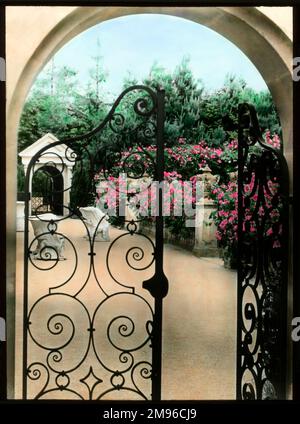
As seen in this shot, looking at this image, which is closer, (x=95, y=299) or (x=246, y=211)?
(x=95, y=299)

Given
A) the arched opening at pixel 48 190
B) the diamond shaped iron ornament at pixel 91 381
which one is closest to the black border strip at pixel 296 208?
the diamond shaped iron ornament at pixel 91 381

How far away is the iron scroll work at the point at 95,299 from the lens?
219 cm

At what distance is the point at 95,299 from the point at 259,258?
30.5 inches

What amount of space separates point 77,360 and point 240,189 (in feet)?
3.55

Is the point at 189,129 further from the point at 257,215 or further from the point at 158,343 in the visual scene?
the point at 158,343

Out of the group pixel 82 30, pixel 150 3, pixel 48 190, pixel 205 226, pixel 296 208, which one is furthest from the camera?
pixel 205 226

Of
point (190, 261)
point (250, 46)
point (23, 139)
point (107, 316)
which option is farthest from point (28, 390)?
point (250, 46)

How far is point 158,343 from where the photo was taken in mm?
2217

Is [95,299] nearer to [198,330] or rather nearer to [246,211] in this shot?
[198,330]

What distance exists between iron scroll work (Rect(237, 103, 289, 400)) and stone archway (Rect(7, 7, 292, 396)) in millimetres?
167

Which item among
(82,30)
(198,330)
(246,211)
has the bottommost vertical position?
(198,330)

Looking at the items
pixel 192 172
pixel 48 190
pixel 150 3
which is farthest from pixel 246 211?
pixel 150 3

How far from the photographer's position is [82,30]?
6.75 feet

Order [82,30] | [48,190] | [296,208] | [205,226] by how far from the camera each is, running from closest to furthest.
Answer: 1. [296,208]
2. [82,30]
3. [48,190]
4. [205,226]
